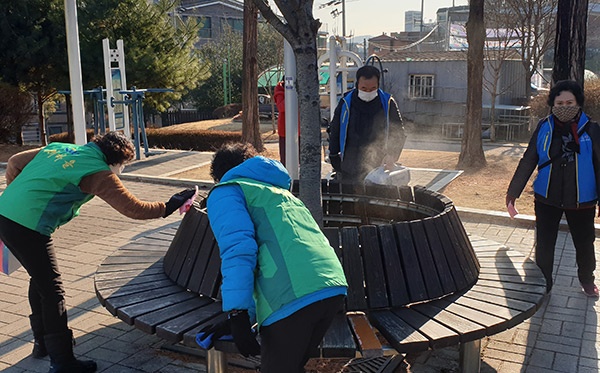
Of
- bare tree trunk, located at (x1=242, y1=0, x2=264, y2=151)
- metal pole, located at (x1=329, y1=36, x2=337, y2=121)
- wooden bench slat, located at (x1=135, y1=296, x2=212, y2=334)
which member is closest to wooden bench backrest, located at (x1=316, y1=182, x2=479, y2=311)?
wooden bench slat, located at (x1=135, y1=296, x2=212, y2=334)

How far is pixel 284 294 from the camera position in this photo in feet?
7.09

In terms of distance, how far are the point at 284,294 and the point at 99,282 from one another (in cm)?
194

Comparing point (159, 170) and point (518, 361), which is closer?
point (518, 361)

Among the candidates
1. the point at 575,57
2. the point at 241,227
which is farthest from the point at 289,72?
the point at 241,227

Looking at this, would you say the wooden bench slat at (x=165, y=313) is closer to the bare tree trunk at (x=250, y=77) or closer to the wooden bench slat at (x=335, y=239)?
the wooden bench slat at (x=335, y=239)

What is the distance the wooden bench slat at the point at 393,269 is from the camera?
3.28 meters

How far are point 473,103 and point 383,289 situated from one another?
8.68m

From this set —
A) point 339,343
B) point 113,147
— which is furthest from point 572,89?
point 113,147

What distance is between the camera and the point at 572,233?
4594 millimetres

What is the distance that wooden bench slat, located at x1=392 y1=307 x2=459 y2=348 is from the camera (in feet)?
9.37

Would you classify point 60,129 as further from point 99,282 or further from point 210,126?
point 99,282

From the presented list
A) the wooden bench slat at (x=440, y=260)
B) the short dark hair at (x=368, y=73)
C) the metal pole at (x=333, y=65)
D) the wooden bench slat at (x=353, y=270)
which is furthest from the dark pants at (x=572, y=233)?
the metal pole at (x=333, y=65)

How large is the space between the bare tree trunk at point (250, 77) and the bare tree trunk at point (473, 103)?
493cm

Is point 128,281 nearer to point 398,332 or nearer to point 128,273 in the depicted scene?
point 128,273
